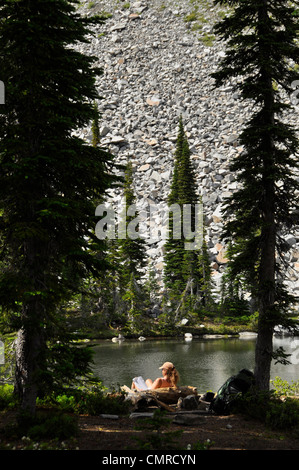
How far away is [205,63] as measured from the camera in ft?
274

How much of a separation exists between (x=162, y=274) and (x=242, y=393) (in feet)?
131

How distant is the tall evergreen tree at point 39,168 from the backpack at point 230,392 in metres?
5.68

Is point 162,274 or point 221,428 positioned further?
point 162,274

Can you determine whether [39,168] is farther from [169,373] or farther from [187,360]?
[187,360]

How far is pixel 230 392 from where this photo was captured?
1100 centimetres

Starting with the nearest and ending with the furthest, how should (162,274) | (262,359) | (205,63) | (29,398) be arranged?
1. (29,398)
2. (262,359)
3. (162,274)
4. (205,63)

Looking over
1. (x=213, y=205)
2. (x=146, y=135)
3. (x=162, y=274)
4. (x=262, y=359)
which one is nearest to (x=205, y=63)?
(x=146, y=135)

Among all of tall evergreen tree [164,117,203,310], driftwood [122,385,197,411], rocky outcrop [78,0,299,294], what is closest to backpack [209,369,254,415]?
driftwood [122,385,197,411]

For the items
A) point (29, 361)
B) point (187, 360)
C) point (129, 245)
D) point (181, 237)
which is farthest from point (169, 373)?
point (181, 237)

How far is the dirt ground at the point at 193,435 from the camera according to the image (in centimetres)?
650

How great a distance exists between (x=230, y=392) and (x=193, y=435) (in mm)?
3456

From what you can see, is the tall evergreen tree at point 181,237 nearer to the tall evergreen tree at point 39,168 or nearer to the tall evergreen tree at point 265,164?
the tall evergreen tree at point 265,164

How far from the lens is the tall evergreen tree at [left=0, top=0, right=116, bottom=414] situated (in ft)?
23.8

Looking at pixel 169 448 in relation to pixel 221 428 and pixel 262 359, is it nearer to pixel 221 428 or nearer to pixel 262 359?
pixel 221 428
